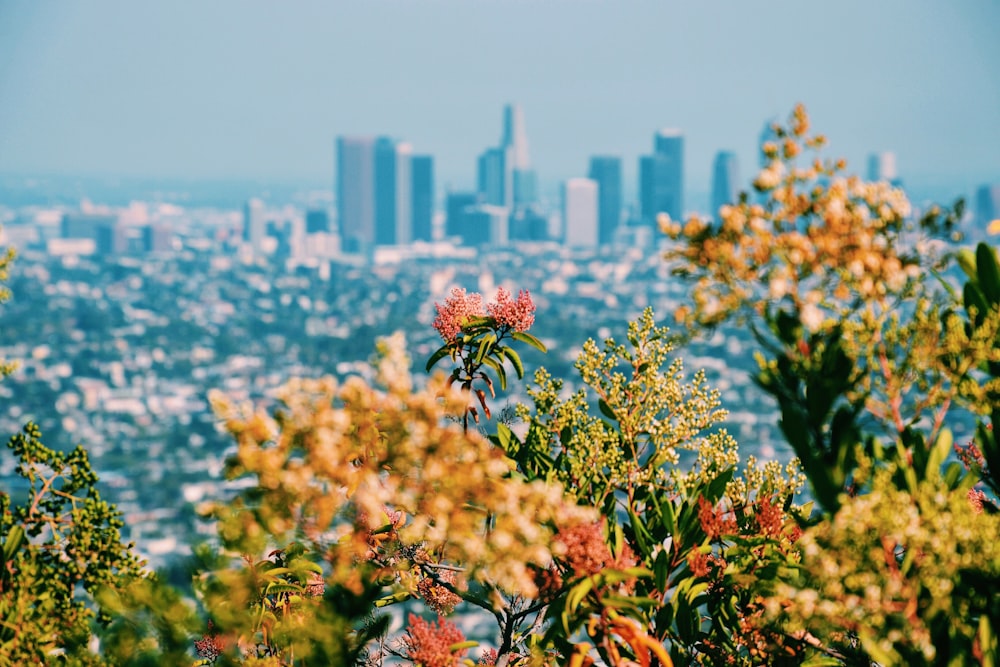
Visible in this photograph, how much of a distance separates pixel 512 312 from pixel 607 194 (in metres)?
195

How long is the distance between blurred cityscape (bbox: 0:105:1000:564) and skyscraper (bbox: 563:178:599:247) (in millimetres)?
268

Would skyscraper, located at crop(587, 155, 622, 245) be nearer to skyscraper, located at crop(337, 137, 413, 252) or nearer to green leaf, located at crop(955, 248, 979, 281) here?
skyscraper, located at crop(337, 137, 413, 252)

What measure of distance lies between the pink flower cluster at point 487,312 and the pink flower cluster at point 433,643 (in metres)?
0.85

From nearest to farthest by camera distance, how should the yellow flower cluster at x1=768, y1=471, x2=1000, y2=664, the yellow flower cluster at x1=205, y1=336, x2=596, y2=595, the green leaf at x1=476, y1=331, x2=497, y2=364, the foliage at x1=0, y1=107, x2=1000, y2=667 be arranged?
the yellow flower cluster at x1=768, y1=471, x2=1000, y2=664
the foliage at x1=0, y1=107, x2=1000, y2=667
the yellow flower cluster at x1=205, y1=336, x2=596, y2=595
the green leaf at x1=476, y1=331, x2=497, y2=364

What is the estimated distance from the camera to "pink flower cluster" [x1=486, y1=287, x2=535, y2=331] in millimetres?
3023

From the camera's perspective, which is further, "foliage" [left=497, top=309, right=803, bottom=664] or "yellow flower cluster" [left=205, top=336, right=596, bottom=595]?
"foliage" [left=497, top=309, right=803, bottom=664]

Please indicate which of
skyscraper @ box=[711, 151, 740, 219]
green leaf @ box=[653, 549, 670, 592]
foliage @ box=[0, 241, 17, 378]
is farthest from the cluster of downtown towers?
green leaf @ box=[653, 549, 670, 592]

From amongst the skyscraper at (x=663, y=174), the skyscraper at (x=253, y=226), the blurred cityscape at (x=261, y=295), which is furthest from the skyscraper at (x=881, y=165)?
the skyscraper at (x=253, y=226)

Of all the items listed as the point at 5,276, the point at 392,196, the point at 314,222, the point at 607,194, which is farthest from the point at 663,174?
the point at 5,276

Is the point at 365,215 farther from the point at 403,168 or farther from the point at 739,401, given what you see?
the point at 739,401

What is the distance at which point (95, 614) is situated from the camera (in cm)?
295

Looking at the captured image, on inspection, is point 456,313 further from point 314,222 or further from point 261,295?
point 314,222

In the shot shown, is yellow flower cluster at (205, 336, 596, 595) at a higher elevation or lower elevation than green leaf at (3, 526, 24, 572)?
higher

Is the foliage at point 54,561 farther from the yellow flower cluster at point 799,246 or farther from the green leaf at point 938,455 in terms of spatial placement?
the green leaf at point 938,455
